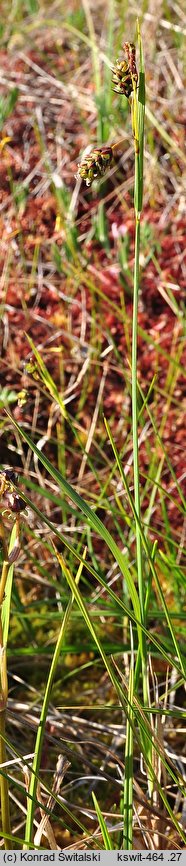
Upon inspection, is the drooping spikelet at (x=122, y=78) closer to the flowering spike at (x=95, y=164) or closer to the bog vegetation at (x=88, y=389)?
the flowering spike at (x=95, y=164)

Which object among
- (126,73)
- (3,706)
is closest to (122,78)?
(126,73)

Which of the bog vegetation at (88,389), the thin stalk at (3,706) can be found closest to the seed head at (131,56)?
the bog vegetation at (88,389)

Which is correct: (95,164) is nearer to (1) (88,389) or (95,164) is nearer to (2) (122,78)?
(2) (122,78)

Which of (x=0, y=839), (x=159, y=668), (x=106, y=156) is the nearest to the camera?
(x=106, y=156)

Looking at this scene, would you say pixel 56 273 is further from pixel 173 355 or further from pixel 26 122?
pixel 26 122

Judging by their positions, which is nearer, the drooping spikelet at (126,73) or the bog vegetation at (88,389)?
the drooping spikelet at (126,73)

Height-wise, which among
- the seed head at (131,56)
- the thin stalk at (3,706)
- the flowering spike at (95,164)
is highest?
the seed head at (131,56)

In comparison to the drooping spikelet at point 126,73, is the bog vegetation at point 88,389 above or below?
below

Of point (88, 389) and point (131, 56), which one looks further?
point (88, 389)

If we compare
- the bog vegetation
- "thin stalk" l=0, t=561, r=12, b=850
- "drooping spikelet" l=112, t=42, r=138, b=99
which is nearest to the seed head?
"drooping spikelet" l=112, t=42, r=138, b=99

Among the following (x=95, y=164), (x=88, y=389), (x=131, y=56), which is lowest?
(x=88, y=389)

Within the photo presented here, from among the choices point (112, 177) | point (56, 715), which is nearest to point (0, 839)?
point (56, 715)
